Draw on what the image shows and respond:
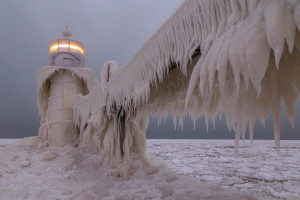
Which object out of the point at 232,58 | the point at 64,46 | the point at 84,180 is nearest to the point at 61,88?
the point at 64,46

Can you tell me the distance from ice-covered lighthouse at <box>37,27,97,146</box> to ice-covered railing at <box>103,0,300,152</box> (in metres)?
5.15

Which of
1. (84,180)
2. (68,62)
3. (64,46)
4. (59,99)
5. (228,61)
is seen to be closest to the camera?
(228,61)

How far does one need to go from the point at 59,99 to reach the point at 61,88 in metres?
0.36

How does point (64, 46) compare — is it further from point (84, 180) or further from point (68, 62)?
point (84, 180)

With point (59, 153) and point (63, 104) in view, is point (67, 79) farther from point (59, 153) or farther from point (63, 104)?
point (59, 153)

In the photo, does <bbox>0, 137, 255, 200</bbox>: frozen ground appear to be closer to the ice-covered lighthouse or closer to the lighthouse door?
the ice-covered lighthouse

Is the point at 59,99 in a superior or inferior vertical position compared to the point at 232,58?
superior

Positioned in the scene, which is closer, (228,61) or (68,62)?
(228,61)

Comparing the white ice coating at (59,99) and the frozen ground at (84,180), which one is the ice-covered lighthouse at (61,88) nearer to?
the white ice coating at (59,99)

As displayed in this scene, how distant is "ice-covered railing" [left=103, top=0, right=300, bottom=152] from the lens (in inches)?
41.8

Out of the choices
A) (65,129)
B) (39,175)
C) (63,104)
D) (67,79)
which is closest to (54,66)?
(67,79)

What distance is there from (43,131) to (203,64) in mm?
6506

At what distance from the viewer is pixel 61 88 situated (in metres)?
6.74

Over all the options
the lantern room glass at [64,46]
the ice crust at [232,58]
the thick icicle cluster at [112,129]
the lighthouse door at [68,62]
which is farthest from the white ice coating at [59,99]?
the ice crust at [232,58]
